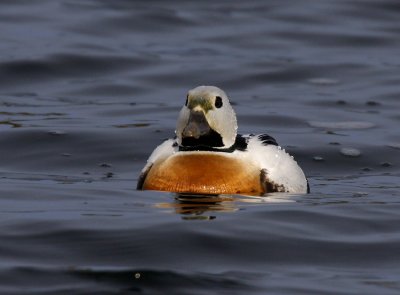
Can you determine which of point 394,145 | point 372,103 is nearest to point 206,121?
point 394,145

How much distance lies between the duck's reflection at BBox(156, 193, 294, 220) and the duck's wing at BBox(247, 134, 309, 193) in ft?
0.39

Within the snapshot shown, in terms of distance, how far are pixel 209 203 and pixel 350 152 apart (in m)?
3.99

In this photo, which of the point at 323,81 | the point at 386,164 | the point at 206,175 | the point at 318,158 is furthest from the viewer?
the point at 323,81

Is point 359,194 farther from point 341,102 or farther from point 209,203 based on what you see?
point 341,102

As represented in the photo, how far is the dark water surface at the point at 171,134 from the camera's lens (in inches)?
333

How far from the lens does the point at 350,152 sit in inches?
568

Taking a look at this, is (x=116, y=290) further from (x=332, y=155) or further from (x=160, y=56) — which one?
(x=160, y=56)

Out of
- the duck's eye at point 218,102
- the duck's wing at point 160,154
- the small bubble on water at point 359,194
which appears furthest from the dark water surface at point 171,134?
the duck's eye at point 218,102

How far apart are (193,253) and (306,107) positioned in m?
8.68

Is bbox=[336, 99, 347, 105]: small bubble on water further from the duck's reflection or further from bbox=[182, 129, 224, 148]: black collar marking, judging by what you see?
the duck's reflection

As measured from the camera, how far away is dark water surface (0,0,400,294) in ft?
27.7

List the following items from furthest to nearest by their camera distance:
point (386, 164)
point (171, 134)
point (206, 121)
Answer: point (171, 134) → point (386, 164) → point (206, 121)

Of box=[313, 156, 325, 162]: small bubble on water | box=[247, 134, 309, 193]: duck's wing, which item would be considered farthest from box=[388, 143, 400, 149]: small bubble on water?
box=[247, 134, 309, 193]: duck's wing

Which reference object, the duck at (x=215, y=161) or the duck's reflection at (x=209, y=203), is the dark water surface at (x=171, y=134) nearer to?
the duck's reflection at (x=209, y=203)
